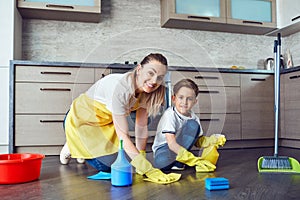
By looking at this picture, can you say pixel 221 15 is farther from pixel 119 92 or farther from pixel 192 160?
pixel 119 92

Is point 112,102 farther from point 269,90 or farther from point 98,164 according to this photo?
point 269,90

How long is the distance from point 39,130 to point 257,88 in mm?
1878

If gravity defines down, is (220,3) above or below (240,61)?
above

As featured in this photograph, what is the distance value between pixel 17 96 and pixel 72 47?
2.60 ft

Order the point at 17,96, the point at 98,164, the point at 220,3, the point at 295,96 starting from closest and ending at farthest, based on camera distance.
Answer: the point at 98,164 < the point at 17,96 < the point at 295,96 < the point at 220,3

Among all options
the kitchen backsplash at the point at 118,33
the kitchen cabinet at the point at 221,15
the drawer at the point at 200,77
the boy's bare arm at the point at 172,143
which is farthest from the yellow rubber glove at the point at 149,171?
the kitchen cabinet at the point at 221,15

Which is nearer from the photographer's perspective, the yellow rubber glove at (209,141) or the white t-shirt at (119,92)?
the white t-shirt at (119,92)

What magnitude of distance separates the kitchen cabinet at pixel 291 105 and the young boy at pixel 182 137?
1366 mm

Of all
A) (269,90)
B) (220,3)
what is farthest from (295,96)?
(220,3)

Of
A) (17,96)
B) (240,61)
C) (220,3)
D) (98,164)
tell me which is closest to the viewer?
(98,164)

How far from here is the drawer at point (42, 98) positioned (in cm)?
227

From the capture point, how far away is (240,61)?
331 centimetres

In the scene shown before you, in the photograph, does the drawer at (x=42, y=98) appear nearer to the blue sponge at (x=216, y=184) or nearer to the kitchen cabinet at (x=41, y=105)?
the kitchen cabinet at (x=41, y=105)

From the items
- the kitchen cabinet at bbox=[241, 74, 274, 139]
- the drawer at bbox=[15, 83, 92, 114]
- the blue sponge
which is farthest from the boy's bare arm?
the kitchen cabinet at bbox=[241, 74, 274, 139]
